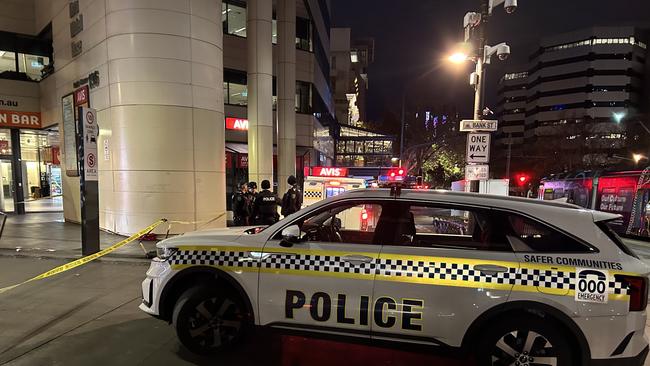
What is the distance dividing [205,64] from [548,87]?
303 feet

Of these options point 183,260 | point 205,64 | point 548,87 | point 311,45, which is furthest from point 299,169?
point 548,87

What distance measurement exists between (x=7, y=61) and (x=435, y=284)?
19304mm

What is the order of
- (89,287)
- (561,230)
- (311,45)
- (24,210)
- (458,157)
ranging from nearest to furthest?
(561,230), (89,287), (24,210), (311,45), (458,157)

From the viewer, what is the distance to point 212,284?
3.77 m

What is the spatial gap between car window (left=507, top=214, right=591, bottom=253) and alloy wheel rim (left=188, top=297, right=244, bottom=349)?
270 cm

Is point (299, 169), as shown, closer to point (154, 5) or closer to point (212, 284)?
point (154, 5)

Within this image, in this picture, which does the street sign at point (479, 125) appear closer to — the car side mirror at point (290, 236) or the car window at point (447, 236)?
the car window at point (447, 236)

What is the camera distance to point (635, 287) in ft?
9.48

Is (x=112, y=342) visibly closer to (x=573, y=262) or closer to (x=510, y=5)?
(x=573, y=262)

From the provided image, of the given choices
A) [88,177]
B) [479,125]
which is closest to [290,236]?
[88,177]

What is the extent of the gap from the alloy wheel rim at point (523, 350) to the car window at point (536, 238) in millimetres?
690

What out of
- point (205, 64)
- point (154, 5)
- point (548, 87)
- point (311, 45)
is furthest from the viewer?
point (548, 87)

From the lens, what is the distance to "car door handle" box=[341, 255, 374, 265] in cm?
330

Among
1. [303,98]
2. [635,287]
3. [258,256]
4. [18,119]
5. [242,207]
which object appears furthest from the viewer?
[303,98]
